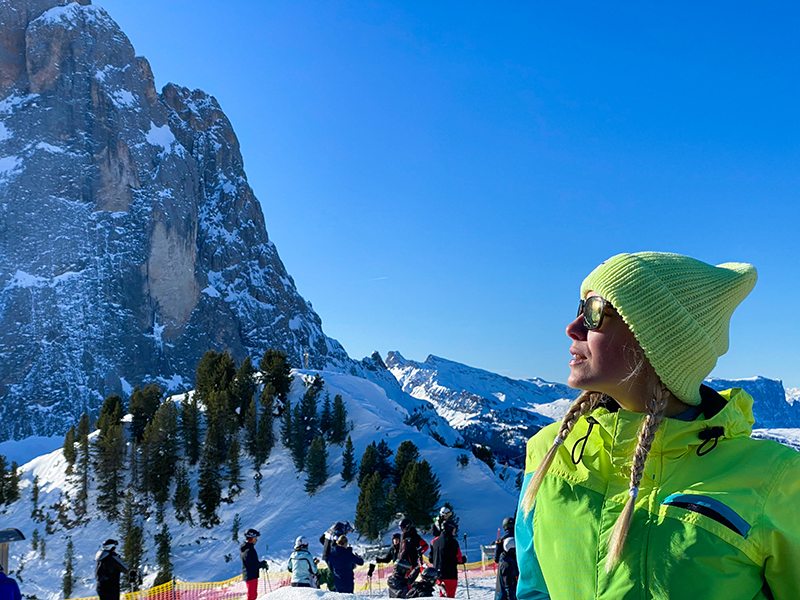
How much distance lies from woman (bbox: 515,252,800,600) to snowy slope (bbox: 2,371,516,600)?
32565mm

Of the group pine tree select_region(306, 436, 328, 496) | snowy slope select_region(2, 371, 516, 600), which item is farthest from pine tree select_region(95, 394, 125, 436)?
pine tree select_region(306, 436, 328, 496)

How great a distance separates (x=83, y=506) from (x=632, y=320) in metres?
51.8

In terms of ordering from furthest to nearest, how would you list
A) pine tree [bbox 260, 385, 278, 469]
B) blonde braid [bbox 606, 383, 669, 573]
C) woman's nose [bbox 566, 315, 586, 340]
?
pine tree [bbox 260, 385, 278, 469] → woman's nose [bbox 566, 315, 586, 340] → blonde braid [bbox 606, 383, 669, 573]

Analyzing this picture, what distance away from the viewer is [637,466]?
60.6 inches

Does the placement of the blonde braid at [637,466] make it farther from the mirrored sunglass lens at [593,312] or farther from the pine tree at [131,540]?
the pine tree at [131,540]

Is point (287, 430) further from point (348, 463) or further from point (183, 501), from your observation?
point (183, 501)

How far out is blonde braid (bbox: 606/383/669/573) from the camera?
4.86ft

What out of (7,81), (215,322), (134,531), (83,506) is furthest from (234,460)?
(7,81)

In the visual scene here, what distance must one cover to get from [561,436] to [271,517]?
39.8 meters

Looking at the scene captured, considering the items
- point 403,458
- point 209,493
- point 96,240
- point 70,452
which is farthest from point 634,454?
point 96,240

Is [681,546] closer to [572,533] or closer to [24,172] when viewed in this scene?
[572,533]

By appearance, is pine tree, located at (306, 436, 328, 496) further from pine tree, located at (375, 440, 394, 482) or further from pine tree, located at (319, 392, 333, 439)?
pine tree, located at (319, 392, 333, 439)

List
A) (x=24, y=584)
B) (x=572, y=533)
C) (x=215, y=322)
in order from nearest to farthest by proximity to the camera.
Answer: (x=572, y=533), (x=24, y=584), (x=215, y=322)

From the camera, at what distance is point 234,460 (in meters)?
41.5
